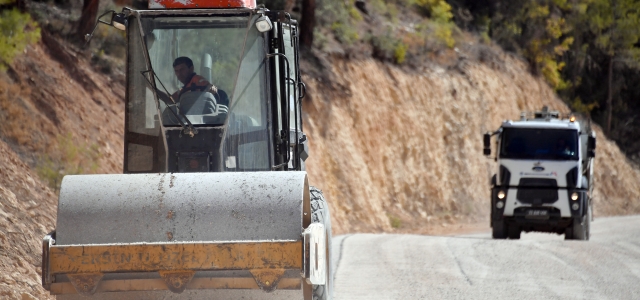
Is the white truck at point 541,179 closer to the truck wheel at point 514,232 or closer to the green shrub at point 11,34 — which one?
the truck wheel at point 514,232

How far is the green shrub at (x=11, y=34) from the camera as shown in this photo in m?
16.5

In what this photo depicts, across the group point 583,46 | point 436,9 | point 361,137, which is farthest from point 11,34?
point 583,46

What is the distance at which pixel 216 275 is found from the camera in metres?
6.76

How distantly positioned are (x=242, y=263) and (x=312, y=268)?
21.1 inches

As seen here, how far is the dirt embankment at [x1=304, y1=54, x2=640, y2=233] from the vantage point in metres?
27.7

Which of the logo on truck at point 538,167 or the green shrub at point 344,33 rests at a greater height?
the green shrub at point 344,33

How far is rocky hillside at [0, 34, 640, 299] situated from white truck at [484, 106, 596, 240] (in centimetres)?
576

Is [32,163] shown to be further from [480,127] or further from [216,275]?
[480,127]

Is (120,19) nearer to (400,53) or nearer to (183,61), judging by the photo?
(183,61)

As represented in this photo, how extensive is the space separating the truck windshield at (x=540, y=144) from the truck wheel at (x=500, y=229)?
1.66 metres

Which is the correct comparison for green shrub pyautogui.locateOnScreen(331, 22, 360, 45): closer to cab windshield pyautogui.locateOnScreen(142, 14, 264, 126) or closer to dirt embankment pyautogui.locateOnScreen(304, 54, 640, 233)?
dirt embankment pyautogui.locateOnScreen(304, 54, 640, 233)

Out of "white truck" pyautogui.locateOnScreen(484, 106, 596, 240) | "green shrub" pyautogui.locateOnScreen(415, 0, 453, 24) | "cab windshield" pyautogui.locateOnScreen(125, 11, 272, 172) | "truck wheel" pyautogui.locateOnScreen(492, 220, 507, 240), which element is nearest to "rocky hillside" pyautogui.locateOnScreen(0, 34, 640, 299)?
"cab windshield" pyautogui.locateOnScreen(125, 11, 272, 172)

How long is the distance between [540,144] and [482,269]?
27.3 ft

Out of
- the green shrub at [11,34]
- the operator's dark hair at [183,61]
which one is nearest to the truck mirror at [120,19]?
the operator's dark hair at [183,61]
